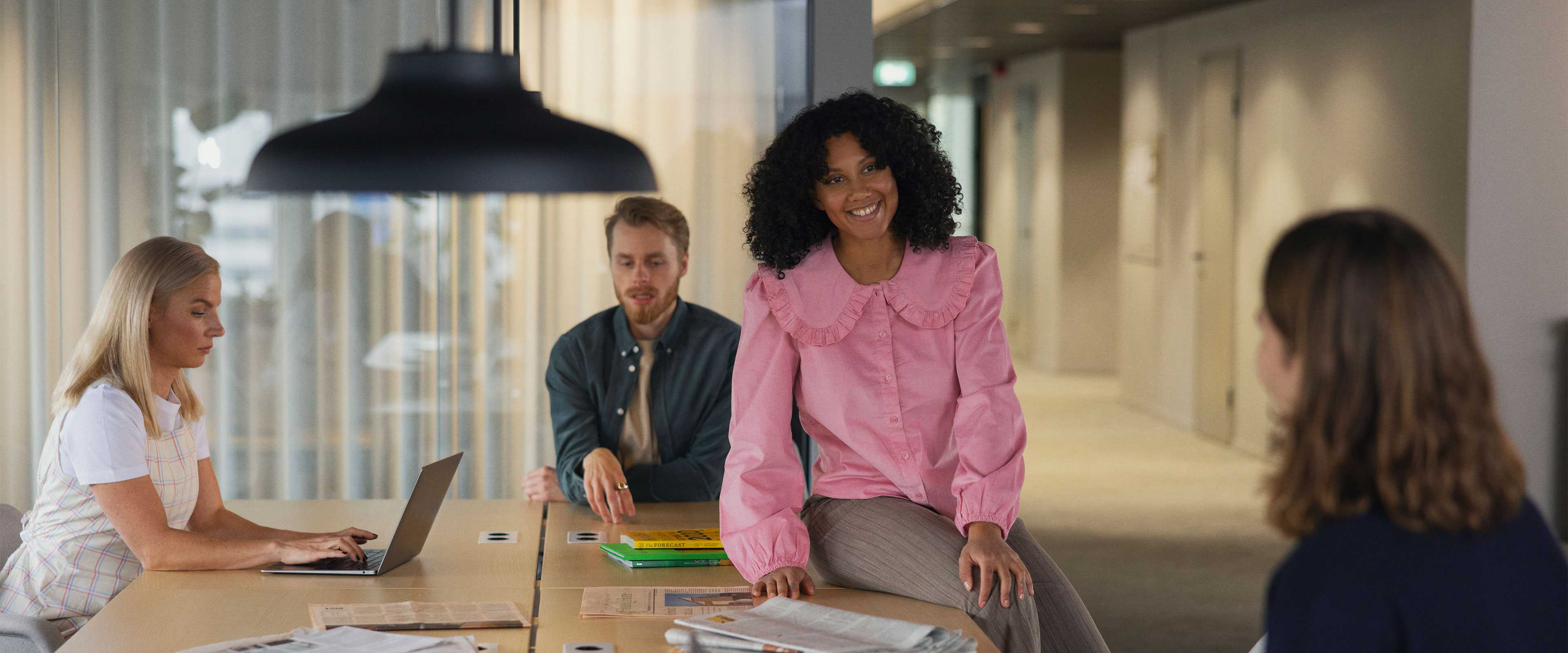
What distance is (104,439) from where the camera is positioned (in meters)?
2.34

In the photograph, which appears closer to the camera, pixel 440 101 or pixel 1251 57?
pixel 440 101

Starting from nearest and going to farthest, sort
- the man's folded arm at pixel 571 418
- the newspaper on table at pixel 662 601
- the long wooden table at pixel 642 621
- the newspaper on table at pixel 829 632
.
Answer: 1. the newspaper on table at pixel 829 632
2. the long wooden table at pixel 642 621
3. the newspaper on table at pixel 662 601
4. the man's folded arm at pixel 571 418

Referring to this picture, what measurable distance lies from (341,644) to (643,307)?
4.75ft

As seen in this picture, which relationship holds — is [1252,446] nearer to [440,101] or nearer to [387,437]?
[387,437]

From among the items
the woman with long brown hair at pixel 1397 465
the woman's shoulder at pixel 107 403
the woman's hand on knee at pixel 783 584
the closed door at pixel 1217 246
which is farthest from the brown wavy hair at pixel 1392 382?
the closed door at pixel 1217 246

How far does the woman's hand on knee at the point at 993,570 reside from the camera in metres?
2.13

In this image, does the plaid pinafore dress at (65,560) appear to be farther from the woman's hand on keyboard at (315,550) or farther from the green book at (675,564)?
the green book at (675,564)

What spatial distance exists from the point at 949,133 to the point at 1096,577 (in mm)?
11258

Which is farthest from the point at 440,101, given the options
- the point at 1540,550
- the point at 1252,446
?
the point at 1252,446

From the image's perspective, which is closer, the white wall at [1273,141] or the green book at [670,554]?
the green book at [670,554]

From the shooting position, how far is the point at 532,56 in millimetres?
3945

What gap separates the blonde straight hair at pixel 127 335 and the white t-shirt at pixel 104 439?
22 mm

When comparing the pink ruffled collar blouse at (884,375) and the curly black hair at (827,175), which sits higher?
the curly black hair at (827,175)

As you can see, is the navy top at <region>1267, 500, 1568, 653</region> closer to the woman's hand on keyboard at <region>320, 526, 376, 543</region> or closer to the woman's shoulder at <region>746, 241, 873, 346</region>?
the woman's shoulder at <region>746, 241, 873, 346</region>
